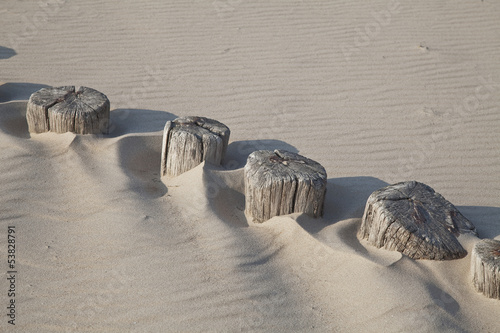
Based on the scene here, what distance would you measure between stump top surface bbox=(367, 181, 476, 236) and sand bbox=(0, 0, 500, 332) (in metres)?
0.19

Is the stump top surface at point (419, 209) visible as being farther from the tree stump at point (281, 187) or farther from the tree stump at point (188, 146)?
the tree stump at point (188, 146)

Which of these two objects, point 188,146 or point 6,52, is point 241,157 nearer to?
point 188,146

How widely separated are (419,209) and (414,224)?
0.15 metres

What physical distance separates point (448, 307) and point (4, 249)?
9.04 feet

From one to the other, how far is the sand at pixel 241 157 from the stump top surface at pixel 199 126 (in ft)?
1.07

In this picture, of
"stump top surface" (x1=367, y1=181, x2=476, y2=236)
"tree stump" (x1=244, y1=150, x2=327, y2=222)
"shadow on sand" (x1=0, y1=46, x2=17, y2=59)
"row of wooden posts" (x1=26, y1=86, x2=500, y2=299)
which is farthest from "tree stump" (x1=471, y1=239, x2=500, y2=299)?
"shadow on sand" (x1=0, y1=46, x2=17, y2=59)

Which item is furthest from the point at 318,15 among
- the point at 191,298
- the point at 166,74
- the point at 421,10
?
the point at 191,298

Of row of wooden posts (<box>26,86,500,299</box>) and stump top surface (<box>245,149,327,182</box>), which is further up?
stump top surface (<box>245,149,327,182</box>)

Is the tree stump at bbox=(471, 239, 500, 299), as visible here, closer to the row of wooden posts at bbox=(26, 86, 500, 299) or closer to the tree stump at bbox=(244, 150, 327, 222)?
the row of wooden posts at bbox=(26, 86, 500, 299)

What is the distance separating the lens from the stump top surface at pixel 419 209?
3.12 meters

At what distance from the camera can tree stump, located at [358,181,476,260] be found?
120 inches

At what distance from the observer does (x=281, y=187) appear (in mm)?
3314

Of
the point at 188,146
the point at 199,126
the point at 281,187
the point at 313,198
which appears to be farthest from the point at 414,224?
the point at 199,126

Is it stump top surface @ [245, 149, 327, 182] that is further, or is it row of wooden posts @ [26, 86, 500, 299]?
stump top surface @ [245, 149, 327, 182]
